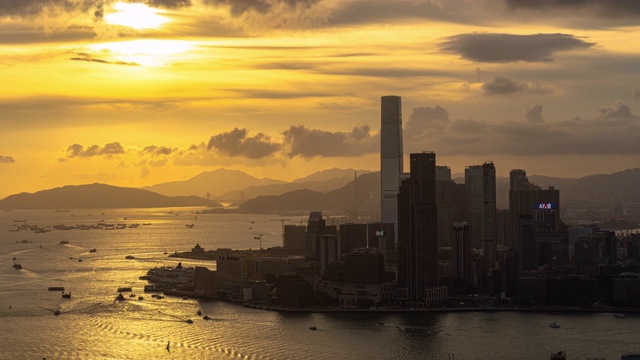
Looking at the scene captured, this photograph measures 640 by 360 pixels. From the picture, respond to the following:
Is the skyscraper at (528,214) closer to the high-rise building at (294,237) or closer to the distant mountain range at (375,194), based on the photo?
the high-rise building at (294,237)

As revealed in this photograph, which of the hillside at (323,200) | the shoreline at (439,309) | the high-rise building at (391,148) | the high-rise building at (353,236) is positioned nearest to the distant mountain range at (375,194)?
the hillside at (323,200)

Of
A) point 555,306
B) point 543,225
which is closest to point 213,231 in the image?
point 543,225

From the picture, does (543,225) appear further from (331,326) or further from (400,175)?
(331,326)

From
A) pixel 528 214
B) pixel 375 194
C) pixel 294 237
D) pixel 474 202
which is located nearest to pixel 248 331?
pixel 528 214

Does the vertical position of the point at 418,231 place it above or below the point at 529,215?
below

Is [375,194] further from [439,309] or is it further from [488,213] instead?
[439,309]

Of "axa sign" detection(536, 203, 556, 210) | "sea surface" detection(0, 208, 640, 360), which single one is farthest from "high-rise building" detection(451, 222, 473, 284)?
"axa sign" detection(536, 203, 556, 210)

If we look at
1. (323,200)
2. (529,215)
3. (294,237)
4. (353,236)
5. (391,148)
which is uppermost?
(391,148)

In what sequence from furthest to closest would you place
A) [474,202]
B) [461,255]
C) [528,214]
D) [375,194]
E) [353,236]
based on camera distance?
[375,194] < [474,202] < [528,214] < [353,236] < [461,255]
